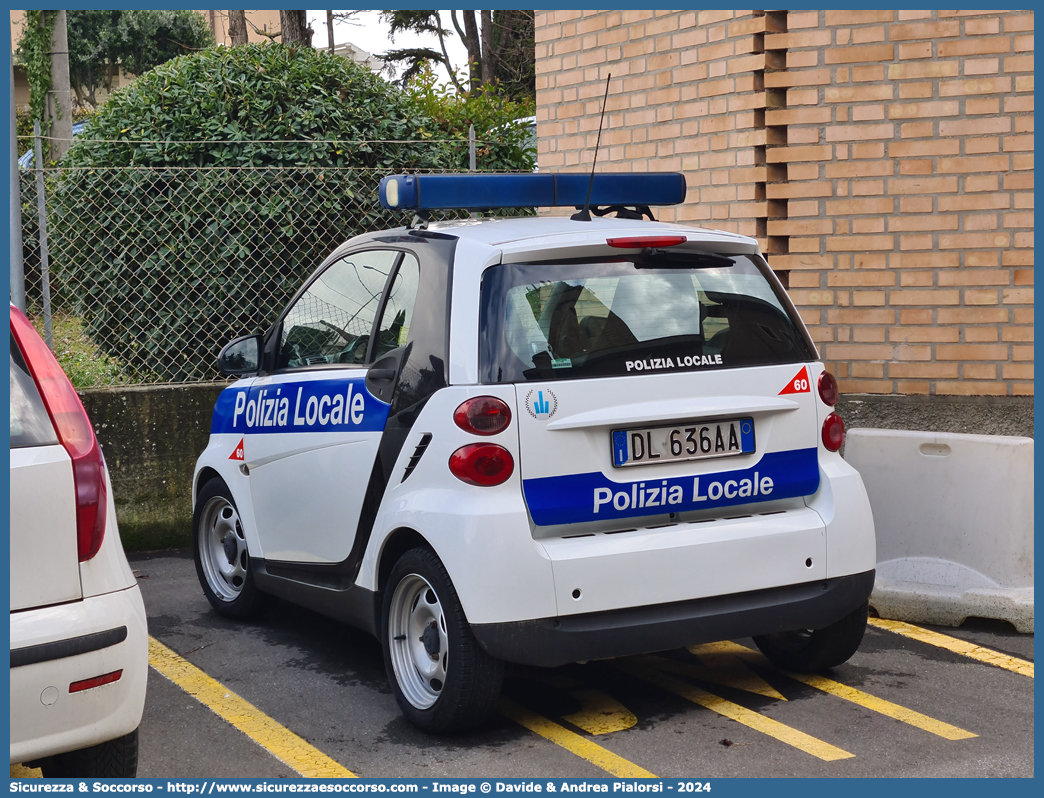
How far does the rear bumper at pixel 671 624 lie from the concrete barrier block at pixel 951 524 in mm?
1235

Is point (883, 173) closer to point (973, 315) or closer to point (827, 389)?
point (973, 315)

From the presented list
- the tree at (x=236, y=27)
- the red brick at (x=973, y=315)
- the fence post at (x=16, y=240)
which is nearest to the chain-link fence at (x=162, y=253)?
the fence post at (x=16, y=240)

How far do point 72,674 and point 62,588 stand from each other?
0.22 meters

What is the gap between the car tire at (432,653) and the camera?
379cm

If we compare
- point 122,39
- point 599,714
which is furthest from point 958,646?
point 122,39

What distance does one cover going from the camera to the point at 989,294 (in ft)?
20.8

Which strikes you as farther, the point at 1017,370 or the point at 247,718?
the point at 1017,370

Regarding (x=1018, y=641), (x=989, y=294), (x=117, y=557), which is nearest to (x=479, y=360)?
(x=117, y=557)

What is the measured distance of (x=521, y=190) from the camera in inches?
182

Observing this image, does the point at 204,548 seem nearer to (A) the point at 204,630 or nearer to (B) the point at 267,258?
(A) the point at 204,630

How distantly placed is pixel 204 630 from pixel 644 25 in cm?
465

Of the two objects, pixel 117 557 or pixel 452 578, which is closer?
pixel 117 557

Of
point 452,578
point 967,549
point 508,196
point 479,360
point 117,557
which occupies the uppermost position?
point 508,196

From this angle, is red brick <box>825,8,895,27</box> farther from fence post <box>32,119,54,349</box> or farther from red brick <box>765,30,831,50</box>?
fence post <box>32,119,54,349</box>
